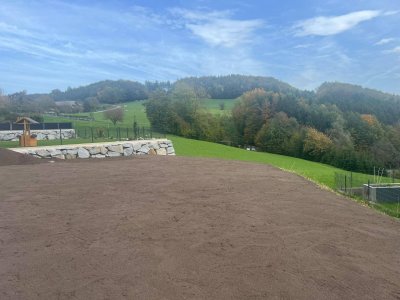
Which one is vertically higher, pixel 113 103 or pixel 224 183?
pixel 113 103

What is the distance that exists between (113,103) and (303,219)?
183ft

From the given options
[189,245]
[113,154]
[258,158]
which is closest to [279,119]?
[258,158]

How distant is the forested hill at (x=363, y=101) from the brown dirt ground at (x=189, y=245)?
52.3m

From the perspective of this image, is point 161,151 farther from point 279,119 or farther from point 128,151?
point 279,119

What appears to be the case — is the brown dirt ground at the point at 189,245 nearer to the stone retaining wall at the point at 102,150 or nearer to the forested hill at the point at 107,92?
the stone retaining wall at the point at 102,150

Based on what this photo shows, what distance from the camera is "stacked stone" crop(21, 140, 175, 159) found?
47.0 ft

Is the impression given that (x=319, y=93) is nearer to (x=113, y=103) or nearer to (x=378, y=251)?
(x=113, y=103)

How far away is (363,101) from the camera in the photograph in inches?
2258

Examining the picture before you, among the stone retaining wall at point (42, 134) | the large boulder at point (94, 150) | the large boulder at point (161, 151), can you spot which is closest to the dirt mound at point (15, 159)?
the large boulder at point (94, 150)

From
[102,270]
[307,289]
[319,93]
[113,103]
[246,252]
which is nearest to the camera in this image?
[307,289]

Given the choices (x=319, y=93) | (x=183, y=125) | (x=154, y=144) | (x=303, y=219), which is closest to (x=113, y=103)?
(x=183, y=125)

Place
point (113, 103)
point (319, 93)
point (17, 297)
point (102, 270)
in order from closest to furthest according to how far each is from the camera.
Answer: point (17, 297), point (102, 270), point (113, 103), point (319, 93)

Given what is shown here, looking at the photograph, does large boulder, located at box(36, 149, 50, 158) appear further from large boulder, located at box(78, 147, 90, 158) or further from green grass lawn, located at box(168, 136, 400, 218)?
green grass lawn, located at box(168, 136, 400, 218)

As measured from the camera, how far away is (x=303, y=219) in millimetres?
6070
